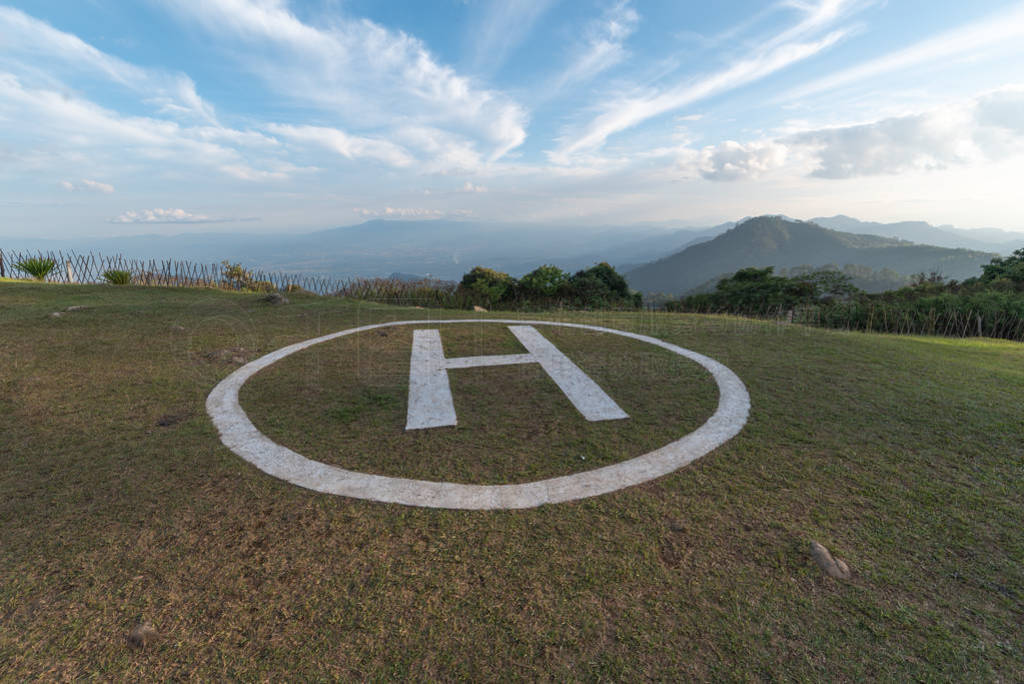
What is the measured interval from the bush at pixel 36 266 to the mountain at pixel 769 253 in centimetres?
12886

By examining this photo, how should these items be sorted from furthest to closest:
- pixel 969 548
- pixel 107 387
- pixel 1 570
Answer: pixel 107 387
pixel 969 548
pixel 1 570

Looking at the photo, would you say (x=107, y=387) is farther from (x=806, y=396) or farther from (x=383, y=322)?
(x=806, y=396)

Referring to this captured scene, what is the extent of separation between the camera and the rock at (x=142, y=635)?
2443 millimetres

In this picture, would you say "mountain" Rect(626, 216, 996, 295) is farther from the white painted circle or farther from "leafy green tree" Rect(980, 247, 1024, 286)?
the white painted circle

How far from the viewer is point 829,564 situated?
3014mm

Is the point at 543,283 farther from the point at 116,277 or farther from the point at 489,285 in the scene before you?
the point at 116,277

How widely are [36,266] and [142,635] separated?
22502 millimetres

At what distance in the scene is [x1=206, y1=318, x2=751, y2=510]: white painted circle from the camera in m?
3.84

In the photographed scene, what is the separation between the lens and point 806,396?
6207 mm

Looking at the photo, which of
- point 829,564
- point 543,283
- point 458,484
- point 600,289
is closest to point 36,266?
point 458,484

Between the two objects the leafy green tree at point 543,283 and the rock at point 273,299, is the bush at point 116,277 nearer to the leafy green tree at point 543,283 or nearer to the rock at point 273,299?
the rock at point 273,299

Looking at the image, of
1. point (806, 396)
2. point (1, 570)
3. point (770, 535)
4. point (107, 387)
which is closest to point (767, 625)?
point (770, 535)

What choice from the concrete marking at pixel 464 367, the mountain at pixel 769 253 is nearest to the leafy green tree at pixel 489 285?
the concrete marking at pixel 464 367

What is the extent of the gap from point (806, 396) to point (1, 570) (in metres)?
9.14
